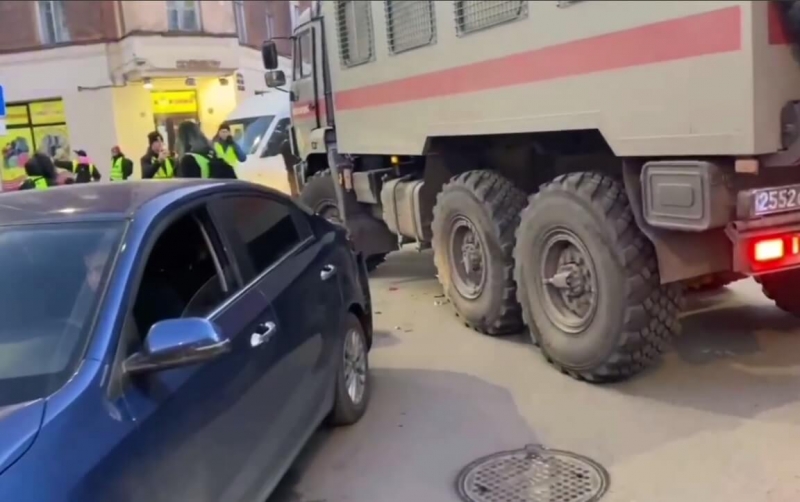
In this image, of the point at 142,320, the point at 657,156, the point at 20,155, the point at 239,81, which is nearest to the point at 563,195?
the point at 657,156

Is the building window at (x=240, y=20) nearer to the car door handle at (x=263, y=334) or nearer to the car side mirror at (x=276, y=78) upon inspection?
the car side mirror at (x=276, y=78)

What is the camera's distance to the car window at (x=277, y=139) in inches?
529

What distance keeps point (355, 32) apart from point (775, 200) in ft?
12.6

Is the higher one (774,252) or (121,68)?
(121,68)

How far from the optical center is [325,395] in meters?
4.02

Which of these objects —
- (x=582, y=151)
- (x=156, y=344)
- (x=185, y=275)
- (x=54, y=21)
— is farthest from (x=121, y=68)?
(x=156, y=344)

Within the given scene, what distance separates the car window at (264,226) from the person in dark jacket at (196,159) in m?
4.22

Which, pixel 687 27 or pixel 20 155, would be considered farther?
pixel 20 155

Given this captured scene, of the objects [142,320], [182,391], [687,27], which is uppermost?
[687,27]

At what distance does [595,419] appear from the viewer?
445 centimetres

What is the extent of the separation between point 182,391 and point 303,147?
21.6 ft

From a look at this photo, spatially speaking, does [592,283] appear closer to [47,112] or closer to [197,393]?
[197,393]

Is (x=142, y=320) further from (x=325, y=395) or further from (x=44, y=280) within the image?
(x=325, y=395)

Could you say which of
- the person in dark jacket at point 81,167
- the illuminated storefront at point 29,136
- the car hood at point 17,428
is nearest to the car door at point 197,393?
the car hood at point 17,428
